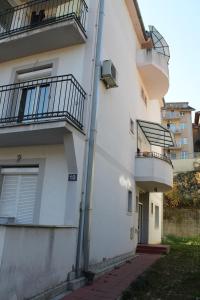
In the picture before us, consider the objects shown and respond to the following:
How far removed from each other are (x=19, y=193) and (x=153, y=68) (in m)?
9.25

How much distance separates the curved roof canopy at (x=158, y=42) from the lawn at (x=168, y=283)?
10.3 m

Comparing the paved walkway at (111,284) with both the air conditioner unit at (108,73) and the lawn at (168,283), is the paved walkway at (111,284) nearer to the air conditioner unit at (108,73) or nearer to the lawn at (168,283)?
the lawn at (168,283)

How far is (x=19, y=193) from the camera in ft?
30.1

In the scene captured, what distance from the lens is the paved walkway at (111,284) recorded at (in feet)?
21.7

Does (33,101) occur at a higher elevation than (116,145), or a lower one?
higher

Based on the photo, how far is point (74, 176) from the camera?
7.80 meters

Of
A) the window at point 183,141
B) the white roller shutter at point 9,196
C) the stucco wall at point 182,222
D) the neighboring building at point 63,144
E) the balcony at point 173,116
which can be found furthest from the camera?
the balcony at point 173,116

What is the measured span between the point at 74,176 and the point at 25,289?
308 cm

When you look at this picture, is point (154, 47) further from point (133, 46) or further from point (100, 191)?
point (100, 191)

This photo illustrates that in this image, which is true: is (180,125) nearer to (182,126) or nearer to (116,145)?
(182,126)

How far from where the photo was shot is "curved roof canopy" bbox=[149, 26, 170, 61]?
1533 cm

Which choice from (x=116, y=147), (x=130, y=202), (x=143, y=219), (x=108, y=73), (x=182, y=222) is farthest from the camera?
(x=182, y=222)

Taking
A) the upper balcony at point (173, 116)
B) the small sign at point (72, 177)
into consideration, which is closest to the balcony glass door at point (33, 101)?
the small sign at point (72, 177)

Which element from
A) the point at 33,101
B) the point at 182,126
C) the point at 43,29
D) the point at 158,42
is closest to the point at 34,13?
the point at 43,29
